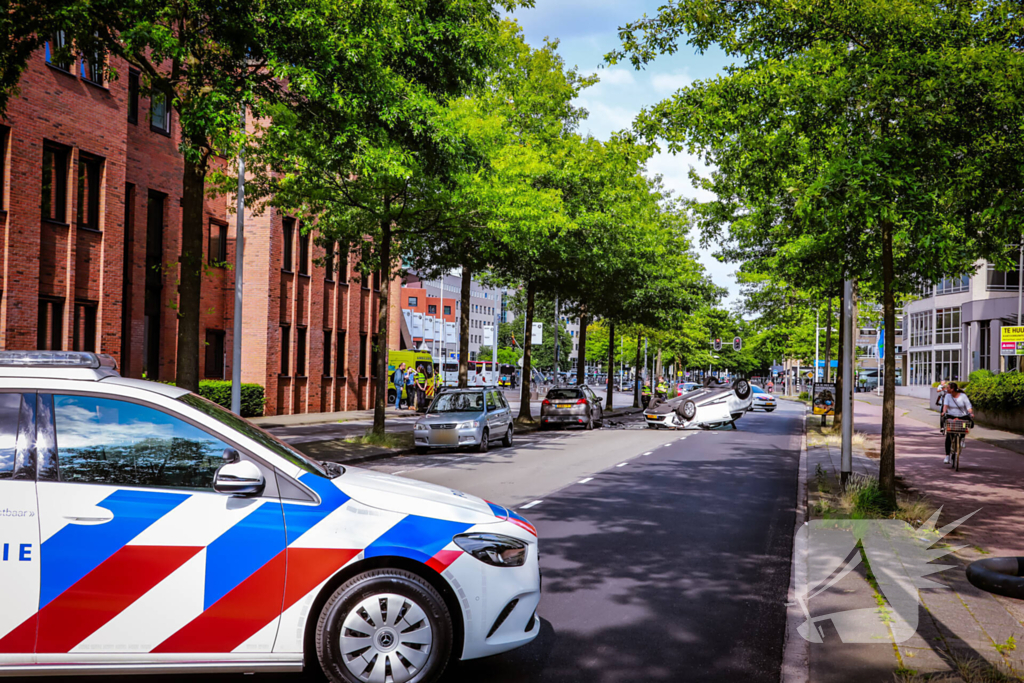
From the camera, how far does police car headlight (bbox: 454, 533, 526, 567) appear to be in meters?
4.35

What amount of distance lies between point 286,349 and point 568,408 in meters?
10.6

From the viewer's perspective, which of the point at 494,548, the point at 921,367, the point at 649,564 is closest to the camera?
the point at 494,548

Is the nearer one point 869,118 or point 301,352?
point 869,118

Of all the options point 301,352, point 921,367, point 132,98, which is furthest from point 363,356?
point 921,367

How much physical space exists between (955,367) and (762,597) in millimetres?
62268

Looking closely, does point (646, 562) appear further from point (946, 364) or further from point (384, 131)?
point (946, 364)

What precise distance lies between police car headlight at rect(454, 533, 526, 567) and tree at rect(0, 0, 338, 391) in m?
8.29

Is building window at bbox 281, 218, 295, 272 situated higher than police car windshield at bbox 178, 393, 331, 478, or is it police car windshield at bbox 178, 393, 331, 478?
building window at bbox 281, 218, 295, 272

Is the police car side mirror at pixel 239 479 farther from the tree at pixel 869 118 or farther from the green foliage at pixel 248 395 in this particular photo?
the green foliage at pixel 248 395

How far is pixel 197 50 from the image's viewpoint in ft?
38.7

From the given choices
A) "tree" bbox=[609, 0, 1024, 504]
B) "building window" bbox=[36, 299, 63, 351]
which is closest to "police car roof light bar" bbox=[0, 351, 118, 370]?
"tree" bbox=[609, 0, 1024, 504]

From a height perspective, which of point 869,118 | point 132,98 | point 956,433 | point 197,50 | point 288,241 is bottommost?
point 956,433

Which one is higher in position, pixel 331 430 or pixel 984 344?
pixel 984 344

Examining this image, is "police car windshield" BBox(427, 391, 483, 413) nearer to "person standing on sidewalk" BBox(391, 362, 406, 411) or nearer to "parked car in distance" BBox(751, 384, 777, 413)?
"person standing on sidewalk" BBox(391, 362, 406, 411)
